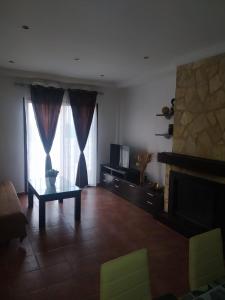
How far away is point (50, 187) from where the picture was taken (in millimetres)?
3814

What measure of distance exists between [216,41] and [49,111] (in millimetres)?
3471

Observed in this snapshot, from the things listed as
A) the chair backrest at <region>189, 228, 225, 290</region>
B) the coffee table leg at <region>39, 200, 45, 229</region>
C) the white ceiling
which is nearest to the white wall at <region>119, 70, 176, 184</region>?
the white ceiling

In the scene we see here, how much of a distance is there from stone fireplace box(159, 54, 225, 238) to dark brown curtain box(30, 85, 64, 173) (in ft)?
8.75

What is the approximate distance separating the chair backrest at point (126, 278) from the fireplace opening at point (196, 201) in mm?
1987

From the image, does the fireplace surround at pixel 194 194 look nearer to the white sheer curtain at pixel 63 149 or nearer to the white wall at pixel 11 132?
the white sheer curtain at pixel 63 149

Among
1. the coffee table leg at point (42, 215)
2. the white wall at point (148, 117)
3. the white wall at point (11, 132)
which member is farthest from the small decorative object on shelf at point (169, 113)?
the white wall at point (11, 132)

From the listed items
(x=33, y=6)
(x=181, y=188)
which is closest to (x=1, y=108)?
(x=33, y=6)

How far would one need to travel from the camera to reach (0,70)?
438cm

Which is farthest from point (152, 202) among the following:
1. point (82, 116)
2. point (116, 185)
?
point (82, 116)

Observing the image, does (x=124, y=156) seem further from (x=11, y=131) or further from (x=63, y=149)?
(x=11, y=131)

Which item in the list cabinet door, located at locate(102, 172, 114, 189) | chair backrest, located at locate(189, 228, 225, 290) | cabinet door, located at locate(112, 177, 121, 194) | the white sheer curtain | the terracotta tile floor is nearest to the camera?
chair backrest, located at locate(189, 228, 225, 290)

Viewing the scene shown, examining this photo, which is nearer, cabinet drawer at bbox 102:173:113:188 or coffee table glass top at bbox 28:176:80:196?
coffee table glass top at bbox 28:176:80:196

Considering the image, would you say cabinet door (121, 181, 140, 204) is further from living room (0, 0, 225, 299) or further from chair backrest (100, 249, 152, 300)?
chair backrest (100, 249, 152, 300)

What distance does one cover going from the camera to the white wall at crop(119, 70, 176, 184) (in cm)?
441
